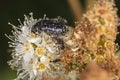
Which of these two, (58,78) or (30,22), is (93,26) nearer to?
(58,78)

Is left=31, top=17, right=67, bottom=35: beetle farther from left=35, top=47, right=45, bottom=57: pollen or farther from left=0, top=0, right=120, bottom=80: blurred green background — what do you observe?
left=0, top=0, right=120, bottom=80: blurred green background

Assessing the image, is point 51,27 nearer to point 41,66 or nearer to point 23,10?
point 41,66

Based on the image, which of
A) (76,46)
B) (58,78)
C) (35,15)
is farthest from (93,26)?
Answer: (35,15)

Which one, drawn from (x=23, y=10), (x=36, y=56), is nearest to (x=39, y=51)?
(x=36, y=56)

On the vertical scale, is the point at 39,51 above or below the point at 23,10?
below

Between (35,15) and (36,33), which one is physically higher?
(35,15)

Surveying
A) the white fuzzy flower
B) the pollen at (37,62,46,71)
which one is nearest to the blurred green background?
the white fuzzy flower

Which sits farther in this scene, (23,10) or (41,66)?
(23,10)

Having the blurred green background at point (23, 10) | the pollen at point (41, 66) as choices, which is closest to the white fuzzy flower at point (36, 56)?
the pollen at point (41, 66)
